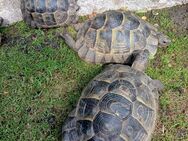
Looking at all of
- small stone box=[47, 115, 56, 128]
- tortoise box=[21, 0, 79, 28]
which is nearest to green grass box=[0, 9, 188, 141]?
small stone box=[47, 115, 56, 128]

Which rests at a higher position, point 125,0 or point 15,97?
point 125,0

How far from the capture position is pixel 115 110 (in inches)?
186

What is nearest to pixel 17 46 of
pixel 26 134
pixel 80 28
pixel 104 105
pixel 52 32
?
pixel 52 32

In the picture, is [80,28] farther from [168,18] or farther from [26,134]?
[26,134]

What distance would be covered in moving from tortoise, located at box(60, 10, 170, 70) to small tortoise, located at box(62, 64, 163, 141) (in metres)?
0.47

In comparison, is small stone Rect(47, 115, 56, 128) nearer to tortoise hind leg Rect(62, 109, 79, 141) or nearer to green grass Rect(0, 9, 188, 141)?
green grass Rect(0, 9, 188, 141)

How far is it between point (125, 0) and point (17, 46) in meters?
1.83

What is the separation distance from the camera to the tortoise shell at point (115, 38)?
5.73 m

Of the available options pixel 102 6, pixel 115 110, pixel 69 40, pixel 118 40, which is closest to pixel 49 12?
pixel 69 40

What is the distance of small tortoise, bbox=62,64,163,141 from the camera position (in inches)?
185

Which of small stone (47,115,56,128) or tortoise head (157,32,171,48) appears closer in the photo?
small stone (47,115,56,128)

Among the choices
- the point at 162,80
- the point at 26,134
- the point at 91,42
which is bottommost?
the point at 26,134

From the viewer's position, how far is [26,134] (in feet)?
17.9

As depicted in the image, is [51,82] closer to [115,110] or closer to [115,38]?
[115,38]
